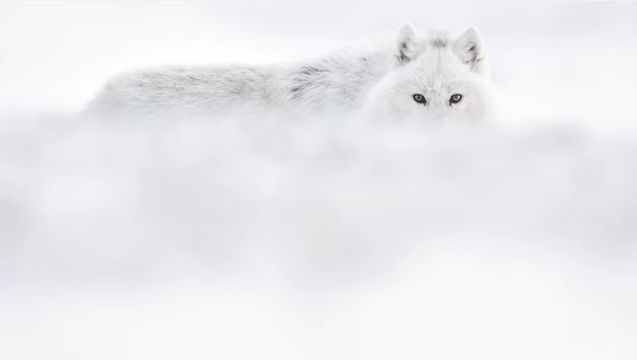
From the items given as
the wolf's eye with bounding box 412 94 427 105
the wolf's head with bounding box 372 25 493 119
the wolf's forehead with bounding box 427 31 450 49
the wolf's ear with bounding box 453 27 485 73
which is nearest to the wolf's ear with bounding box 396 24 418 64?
the wolf's head with bounding box 372 25 493 119

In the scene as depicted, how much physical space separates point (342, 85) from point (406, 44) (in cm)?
51

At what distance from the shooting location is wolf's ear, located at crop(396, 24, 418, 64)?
552cm

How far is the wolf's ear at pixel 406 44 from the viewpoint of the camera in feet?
18.1

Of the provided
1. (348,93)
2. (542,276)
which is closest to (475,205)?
(542,276)

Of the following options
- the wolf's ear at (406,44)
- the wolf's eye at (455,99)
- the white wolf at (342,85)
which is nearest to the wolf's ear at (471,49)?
the white wolf at (342,85)

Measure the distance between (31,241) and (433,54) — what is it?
120 inches

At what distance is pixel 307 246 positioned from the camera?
328 centimetres

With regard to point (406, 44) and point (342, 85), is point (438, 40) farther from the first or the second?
point (342, 85)

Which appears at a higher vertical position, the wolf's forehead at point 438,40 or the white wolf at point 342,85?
the wolf's forehead at point 438,40

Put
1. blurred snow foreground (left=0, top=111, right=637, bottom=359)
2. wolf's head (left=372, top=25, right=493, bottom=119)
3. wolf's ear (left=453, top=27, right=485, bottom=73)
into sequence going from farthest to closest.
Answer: wolf's ear (left=453, top=27, right=485, bottom=73), wolf's head (left=372, top=25, right=493, bottom=119), blurred snow foreground (left=0, top=111, right=637, bottom=359)

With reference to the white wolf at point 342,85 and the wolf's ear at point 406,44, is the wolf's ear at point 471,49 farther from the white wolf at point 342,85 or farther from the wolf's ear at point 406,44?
the wolf's ear at point 406,44

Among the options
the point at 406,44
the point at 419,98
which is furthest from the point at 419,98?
the point at 406,44

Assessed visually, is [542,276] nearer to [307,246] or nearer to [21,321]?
[307,246]

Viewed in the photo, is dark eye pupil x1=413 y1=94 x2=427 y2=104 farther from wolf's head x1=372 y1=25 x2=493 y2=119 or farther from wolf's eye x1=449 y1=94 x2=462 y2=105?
wolf's eye x1=449 y1=94 x2=462 y2=105
